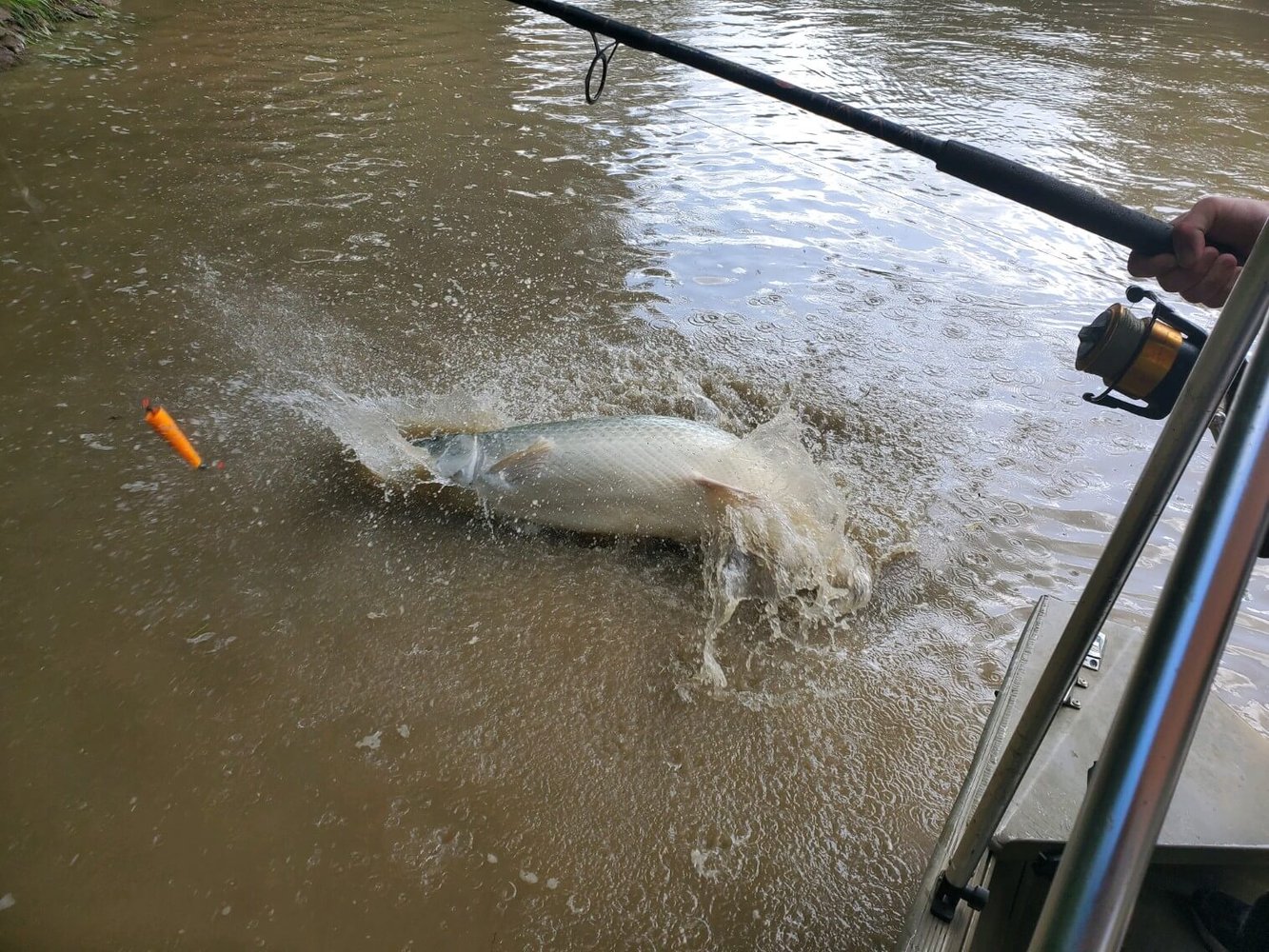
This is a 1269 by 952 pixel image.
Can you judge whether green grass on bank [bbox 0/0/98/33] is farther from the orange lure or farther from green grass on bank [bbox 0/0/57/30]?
the orange lure

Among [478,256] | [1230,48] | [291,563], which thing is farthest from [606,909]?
[1230,48]

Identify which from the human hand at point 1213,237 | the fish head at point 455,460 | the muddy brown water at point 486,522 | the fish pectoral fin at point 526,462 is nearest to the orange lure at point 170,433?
the muddy brown water at point 486,522

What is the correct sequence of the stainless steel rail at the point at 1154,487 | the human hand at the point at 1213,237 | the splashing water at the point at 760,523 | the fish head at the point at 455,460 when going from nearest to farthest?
the stainless steel rail at the point at 1154,487 → the human hand at the point at 1213,237 → the splashing water at the point at 760,523 → the fish head at the point at 455,460

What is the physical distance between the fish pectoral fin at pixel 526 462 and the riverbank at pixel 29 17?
7970 mm

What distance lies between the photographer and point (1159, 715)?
2.31 ft

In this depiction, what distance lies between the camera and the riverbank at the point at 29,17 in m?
7.36

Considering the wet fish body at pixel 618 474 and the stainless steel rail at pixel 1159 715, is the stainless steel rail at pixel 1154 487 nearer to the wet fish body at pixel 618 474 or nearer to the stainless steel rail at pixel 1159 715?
the stainless steel rail at pixel 1159 715

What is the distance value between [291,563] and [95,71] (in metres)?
7.38

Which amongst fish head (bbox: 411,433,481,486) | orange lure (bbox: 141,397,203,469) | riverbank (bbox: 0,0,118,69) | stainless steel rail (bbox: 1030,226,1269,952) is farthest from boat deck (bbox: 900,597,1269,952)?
riverbank (bbox: 0,0,118,69)

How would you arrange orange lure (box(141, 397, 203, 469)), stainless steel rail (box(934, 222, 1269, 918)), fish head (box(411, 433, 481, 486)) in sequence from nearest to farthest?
1. stainless steel rail (box(934, 222, 1269, 918))
2. orange lure (box(141, 397, 203, 469))
3. fish head (box(411, 433, 481, 486))

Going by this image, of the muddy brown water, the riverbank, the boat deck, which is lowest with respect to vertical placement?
the muddy brown water

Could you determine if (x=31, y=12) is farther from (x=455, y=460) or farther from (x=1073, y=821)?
(x=1073, y=821)

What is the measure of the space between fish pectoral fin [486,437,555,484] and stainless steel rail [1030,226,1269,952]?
2484 millimetres

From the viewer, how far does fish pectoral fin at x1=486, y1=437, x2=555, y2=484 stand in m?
3.04
